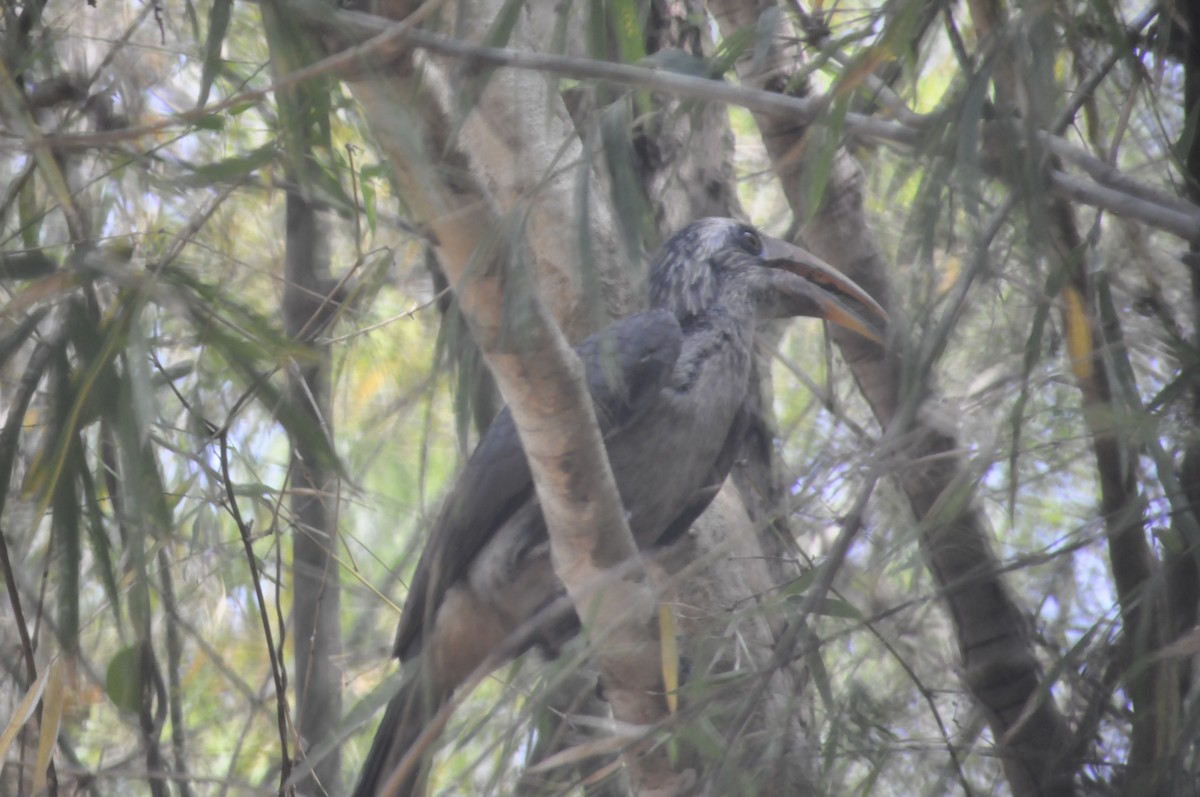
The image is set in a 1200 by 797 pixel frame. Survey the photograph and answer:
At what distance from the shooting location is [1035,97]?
1.55 m

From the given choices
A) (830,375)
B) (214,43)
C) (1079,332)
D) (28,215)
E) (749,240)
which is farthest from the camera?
(749,240)

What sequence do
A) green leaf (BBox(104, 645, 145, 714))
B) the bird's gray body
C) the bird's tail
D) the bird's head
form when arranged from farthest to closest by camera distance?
the bird's head
the bird's gray body
the bird's tail
green leaf (BBox(104, 645, 145, 714))

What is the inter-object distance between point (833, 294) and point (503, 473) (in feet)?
3.18

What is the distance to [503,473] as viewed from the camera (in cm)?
290

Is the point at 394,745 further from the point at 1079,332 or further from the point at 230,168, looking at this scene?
the point at 1079,332

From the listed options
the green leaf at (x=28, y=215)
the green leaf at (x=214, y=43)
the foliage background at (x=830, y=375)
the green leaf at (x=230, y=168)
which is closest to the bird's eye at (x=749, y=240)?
the foliage background at (x=830, y=375)

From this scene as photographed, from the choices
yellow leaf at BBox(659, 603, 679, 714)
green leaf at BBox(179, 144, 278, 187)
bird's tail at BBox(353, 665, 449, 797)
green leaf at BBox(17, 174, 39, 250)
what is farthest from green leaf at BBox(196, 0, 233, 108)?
bird's tail at BBox(353, 665, 449, 797)

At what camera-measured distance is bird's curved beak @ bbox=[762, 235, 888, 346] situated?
312 centimetres

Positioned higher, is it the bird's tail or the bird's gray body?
the bird's gray body

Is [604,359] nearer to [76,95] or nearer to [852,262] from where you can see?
[76,95]

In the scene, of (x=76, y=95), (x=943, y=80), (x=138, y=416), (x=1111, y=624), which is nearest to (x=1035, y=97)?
(x=1111, y=624)

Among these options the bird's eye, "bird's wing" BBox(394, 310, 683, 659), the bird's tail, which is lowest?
the bird's tail

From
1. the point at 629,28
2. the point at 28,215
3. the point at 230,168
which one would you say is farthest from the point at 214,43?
the point at 28,215

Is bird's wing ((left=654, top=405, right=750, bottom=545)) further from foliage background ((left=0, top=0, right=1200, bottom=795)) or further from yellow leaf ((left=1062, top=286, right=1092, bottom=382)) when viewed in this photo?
yellow leaf ((left=1062, top=286, right=1092, bottom=382))
